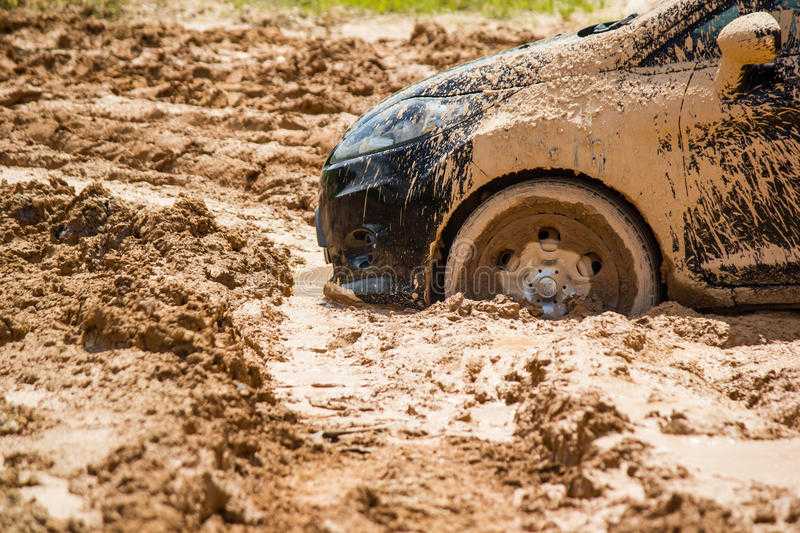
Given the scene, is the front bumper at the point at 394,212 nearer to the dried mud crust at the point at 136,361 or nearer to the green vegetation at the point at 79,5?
the dried mud crust at the point at 136,361

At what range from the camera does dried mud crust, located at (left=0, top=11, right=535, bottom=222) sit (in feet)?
27.2

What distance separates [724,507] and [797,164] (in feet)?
7.74

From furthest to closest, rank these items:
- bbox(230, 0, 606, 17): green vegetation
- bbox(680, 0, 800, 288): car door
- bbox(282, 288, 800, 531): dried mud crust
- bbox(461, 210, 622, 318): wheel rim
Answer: bbox(230, 0, 606, 17): green vegetation → bbox(461, 210, 622, 318): wheel rim → bbox(680, 0, 800, 288): car door → bbox(282, 288, 800, 531): dried mud crust

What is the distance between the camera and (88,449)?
2.76 meters

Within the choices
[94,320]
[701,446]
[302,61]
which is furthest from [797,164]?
[302,61]

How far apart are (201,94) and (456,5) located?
16.4ft

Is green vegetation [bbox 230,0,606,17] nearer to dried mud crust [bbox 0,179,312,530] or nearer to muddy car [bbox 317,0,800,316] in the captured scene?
dried mud crust [bbox 0,179,312,530]

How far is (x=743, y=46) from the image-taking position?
389cm

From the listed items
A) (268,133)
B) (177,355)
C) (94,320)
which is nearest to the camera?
(177,355)

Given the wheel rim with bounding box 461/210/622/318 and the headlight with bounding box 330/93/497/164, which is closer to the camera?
the wheel rim with bounding box 461/210/622/318

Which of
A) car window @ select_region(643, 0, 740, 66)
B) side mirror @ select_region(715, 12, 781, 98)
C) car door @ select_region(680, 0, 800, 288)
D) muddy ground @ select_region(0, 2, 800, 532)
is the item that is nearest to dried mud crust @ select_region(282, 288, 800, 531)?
muddy ground @ select_region(0, 2, 800, 532)

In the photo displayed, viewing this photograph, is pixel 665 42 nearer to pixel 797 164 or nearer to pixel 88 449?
pixel 797 164

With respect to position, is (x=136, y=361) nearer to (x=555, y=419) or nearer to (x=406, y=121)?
(x=555, y=419)

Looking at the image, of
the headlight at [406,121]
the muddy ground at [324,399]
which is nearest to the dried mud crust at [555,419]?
the muddy ground at [324,399]
